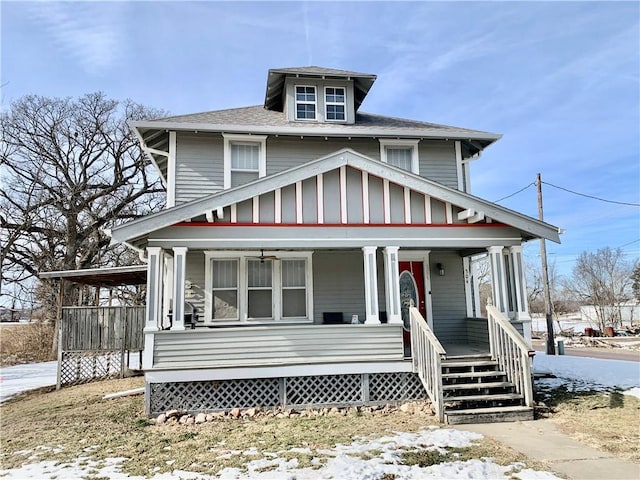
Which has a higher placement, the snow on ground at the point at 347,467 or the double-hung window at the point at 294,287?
the double-hung window at the point at 294,287

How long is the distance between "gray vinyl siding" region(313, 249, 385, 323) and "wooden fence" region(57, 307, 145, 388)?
19.1 ft

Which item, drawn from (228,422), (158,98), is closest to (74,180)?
(158,98)

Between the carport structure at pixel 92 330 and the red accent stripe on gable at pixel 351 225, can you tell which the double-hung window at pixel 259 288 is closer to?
the red accent stripe on gable at pixel 351 225

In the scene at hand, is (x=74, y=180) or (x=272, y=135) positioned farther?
(x=74, y=180)

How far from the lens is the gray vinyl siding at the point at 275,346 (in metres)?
7.92

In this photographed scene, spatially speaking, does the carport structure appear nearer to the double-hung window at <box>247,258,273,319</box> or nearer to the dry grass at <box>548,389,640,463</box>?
the double-hung window at <box>247,258,273,319</box>

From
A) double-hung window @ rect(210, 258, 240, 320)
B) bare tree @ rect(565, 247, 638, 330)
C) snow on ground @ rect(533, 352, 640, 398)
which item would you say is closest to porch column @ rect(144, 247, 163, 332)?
double-hung window @ rect(210, 258, 240, 320)

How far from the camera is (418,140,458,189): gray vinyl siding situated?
11.4 meters

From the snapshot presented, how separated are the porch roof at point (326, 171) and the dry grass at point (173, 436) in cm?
328

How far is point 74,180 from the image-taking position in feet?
78.9

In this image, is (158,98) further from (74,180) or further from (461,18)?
(461,18)

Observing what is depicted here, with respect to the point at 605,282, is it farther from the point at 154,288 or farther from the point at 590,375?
the point at 154,288

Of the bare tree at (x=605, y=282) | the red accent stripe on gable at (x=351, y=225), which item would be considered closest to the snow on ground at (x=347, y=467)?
the red accent stripe on gable at (x=351, y=225)

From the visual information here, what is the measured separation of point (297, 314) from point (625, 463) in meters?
6.54
